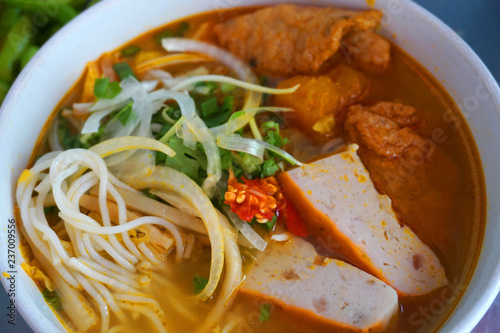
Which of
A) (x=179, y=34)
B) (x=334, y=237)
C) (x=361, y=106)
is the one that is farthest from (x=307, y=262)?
(x=179, y=34)

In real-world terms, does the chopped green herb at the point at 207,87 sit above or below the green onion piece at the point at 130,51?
below

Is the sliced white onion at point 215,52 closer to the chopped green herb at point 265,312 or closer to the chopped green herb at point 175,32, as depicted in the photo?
the chopped green herb at point 175,32

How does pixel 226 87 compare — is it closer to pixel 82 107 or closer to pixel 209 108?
pixel 209 108

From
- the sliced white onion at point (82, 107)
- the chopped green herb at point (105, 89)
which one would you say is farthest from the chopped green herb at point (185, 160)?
the sliced white onion at point (82, 107)

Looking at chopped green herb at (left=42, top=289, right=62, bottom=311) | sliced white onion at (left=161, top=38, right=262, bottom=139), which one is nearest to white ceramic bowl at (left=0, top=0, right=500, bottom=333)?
chopped green herb at (left=42, top=289, right=62, bottom=311)

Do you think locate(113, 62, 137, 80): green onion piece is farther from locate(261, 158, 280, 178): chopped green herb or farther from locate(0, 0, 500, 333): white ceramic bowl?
locate(261, 158, 280, 178): chopped green herb

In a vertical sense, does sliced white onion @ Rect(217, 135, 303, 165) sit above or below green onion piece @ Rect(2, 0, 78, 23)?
below
